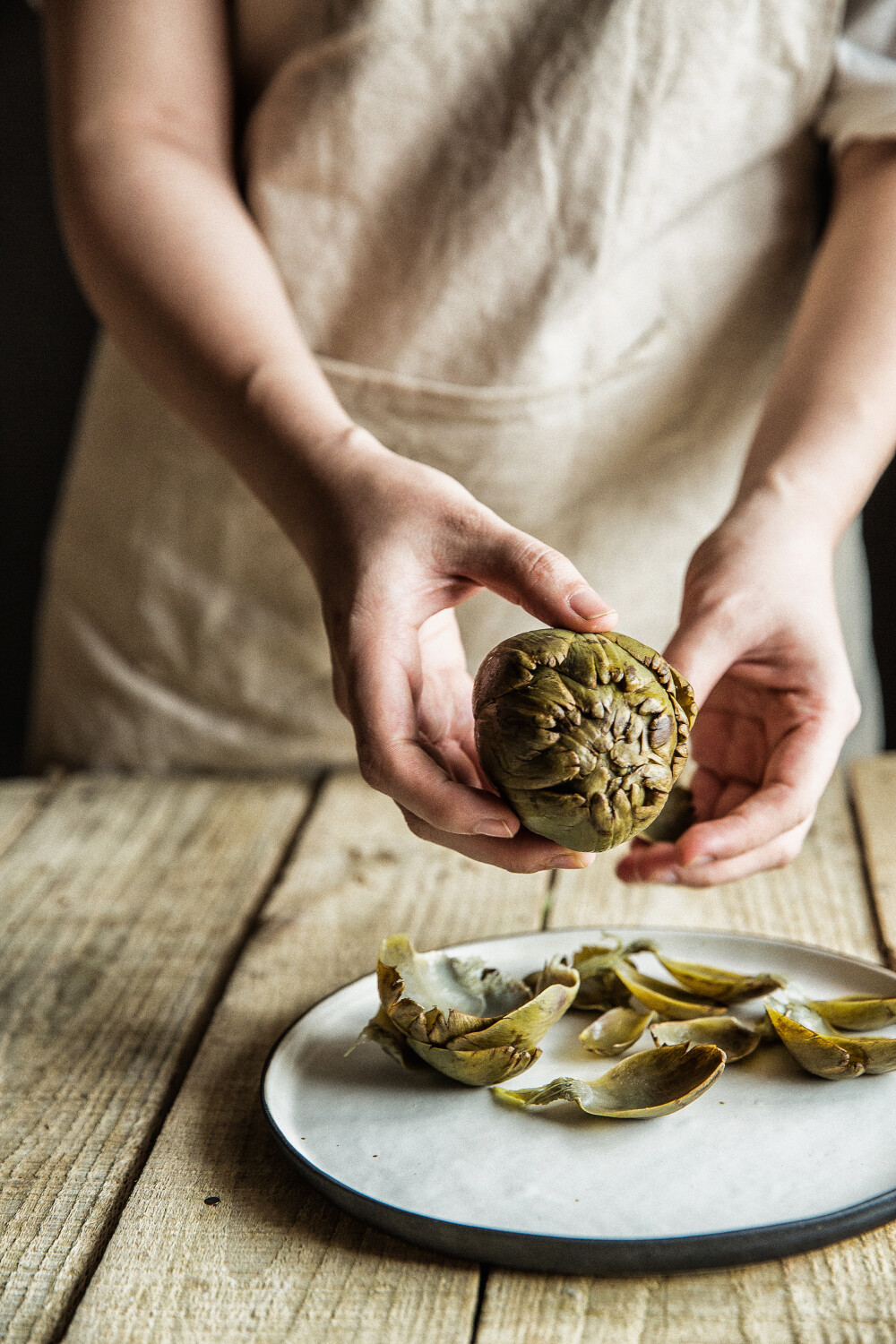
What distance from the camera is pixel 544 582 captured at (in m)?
0.81

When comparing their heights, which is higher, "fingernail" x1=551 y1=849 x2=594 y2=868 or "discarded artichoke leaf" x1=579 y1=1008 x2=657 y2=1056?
"fingernail" x1=551 y1=849 x2=594 y2=868

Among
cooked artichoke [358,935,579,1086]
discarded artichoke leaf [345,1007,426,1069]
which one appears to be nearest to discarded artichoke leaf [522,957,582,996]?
cooked artichoke [358,935,579,1086]

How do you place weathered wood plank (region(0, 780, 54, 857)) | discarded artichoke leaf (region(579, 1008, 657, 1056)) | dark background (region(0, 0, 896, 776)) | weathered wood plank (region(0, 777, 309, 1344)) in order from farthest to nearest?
dark background (region(0, 0, 896, 776))
weathered wood plank (region(0, 780, 54, 857))
discarded artichoke leaf (region(579, 1008, 657, 1056))
weathered wood plank (region(0, 777, 309, 1344))

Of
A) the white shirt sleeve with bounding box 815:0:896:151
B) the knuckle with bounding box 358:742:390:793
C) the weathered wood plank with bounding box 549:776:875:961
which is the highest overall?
the white shirt sleeve with bounding box 815:0:896:151

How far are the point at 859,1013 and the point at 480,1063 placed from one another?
268 millimetres

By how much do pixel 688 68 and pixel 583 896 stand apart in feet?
2.76

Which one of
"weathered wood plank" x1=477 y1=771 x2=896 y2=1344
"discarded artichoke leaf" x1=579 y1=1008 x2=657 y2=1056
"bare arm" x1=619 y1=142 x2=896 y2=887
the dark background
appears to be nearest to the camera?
"weathered wood plank" x1=477 y1=771 x2=896 y2=1344

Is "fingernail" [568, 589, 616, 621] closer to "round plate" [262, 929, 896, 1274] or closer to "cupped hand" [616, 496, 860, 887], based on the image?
"cupped hand" [616, 496, 860, 887]

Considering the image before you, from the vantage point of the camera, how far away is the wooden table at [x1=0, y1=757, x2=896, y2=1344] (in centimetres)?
66

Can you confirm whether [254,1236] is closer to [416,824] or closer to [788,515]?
[416,824]

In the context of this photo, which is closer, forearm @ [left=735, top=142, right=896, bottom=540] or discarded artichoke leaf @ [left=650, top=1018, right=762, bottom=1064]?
discarded artichoke leaf @ [left=650, top=1018, right=762, bottom=1064]

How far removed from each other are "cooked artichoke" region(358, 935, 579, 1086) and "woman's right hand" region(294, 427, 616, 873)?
9 cm

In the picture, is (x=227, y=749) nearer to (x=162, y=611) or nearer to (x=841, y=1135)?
(x=162, y=611)

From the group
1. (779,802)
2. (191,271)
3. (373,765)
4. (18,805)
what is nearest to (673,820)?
(779,802)
